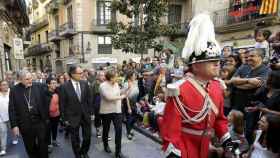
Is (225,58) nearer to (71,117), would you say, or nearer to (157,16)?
(71,117)

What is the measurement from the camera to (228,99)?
5.76 meters

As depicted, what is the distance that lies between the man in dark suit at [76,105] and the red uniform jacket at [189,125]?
2.94m

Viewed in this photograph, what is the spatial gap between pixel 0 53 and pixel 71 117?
9.45 meters

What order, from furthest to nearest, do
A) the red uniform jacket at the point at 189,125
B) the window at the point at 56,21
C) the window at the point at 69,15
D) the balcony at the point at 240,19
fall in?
the window at the point at 56,21
the window at the point at 69,15
the balcony at the point at 240,19
the red uniform jacket at the point at 189,125

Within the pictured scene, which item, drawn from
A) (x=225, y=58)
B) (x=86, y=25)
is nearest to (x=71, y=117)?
(x=225, y=58)

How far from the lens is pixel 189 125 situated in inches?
108

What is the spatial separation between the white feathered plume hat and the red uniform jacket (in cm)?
25

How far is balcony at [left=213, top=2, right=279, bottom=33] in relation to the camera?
48.7 ft

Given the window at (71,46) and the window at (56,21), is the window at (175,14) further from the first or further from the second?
the window at (56,21)

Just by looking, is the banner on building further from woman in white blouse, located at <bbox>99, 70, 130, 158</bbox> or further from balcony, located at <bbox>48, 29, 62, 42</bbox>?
balcony, located at <bbox>48, 29, 62, 42</bbox>

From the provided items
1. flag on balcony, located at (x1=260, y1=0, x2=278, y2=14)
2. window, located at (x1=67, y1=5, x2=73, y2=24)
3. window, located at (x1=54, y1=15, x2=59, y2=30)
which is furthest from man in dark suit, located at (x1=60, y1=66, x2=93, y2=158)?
window, located at (x1=54, y1=15, x2=59, y2=30)

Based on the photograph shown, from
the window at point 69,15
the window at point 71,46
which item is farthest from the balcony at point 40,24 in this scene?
the window at point 71,46

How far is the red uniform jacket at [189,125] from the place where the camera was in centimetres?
253

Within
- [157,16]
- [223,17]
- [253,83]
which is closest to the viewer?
[253,83]
